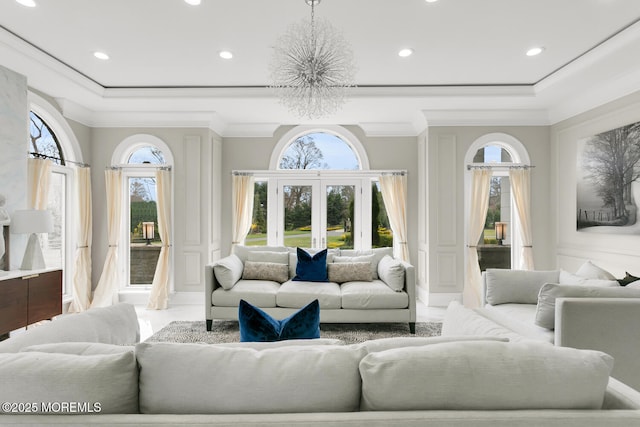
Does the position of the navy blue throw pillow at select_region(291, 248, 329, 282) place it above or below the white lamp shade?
below

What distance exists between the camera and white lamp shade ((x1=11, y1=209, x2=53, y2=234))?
11.8 feet

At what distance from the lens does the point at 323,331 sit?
161 inches

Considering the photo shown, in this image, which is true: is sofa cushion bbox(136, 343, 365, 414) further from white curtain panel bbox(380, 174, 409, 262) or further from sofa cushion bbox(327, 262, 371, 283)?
white curtain panel bbox(380, 174, 409, 262)

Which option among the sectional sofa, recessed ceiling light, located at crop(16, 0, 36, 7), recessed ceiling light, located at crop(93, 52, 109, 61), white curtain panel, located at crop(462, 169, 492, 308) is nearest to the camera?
the sectional sofa

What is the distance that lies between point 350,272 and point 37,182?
369 centimetres

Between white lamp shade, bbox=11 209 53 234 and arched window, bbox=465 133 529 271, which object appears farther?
arched window, bbox=465 133 529 271

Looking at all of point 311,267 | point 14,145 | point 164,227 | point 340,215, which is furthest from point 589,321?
point 14,145

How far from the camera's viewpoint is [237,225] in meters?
5.80

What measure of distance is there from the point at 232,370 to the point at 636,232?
14.4ft

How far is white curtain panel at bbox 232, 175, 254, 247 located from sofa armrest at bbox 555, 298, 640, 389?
A: 4442mm

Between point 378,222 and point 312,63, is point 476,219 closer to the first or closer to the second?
point 378,222

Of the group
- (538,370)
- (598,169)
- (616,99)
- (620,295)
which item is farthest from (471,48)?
(538,370)

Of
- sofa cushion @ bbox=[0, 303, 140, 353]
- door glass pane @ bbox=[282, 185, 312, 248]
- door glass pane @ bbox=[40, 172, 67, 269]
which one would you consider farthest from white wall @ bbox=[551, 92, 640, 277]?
door glass pane @ bbox=[40, 172, 67, 269]

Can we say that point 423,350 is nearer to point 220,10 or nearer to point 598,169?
point 220,10
